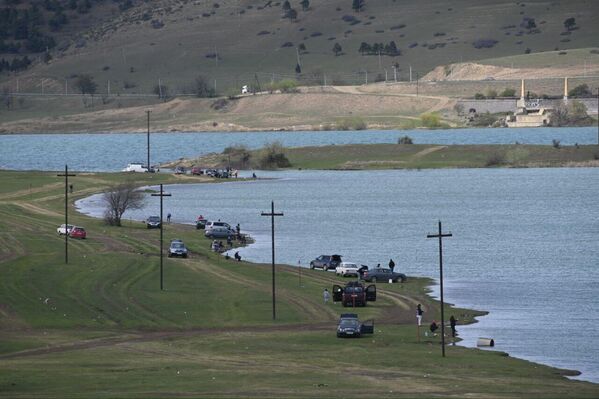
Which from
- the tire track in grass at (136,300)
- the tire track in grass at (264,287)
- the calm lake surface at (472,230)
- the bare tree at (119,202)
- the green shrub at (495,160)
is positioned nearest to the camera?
the tire track in grass at (136,300)

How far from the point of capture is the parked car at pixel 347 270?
255ft

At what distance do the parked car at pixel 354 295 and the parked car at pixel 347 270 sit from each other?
8.83 meters

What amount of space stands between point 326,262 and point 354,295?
15.3 metres

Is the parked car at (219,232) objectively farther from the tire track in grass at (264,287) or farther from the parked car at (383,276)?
the parked car at (383,276)

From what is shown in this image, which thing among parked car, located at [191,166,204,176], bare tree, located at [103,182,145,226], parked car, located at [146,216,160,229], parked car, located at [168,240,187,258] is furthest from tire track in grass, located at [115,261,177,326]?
parked car, located at [191,166,204,176]

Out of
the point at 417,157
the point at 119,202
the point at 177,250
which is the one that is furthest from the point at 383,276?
the point at 417,157

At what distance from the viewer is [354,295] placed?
66625mm

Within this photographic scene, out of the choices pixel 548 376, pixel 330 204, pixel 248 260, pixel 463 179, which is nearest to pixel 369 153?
pixel 463 179

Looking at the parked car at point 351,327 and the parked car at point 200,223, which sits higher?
the parked car at point 200,223

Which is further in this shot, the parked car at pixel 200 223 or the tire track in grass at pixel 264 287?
the parked car at pixel 200 223

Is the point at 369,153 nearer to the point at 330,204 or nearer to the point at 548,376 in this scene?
the point at 330,204

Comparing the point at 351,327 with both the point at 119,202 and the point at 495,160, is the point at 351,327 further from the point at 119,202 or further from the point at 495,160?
the point at 495,160

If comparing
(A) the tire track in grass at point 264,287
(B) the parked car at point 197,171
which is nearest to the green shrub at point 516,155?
(B) the parked car at point 197,171

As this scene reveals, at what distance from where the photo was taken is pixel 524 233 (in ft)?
342
